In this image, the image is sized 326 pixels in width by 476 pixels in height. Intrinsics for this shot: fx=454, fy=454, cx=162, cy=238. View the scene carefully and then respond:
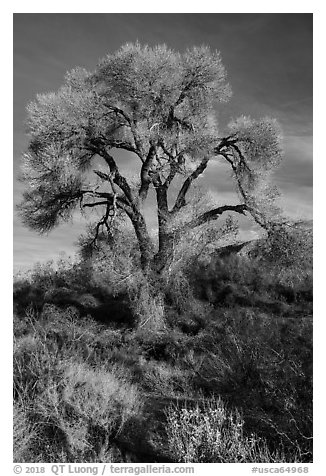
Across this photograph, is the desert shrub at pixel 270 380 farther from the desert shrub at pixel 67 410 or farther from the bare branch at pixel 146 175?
the bare branch at pixel 146 175

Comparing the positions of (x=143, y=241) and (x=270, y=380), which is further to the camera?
(x=143, y=241)

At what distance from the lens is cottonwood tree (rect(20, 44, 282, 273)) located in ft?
49.9

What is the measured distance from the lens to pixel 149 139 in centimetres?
1545

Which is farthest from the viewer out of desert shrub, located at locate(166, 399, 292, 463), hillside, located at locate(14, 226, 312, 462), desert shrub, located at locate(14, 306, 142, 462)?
desert shrub, located at locate(14, 306, 142, 462)

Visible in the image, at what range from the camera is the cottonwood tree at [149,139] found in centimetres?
1521

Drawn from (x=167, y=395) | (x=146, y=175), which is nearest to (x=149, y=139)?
(x=146, y=175)

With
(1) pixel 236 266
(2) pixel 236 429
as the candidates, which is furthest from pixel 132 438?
(1) pixel 236 266

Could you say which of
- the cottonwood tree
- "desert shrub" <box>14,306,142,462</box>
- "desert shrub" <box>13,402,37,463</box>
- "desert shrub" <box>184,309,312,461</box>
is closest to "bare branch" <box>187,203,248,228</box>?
the cottonwood tree

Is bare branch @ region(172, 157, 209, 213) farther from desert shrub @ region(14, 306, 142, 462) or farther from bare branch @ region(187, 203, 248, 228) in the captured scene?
desert shrub @ region(14, 306, 142, 462)

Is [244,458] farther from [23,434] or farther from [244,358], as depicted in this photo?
[23,434]

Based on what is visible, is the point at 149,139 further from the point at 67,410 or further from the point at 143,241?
the point at 67,410
